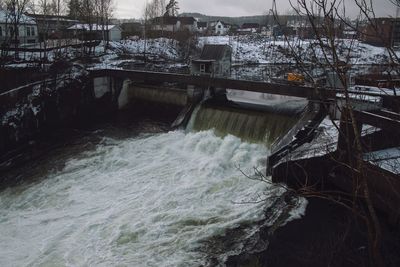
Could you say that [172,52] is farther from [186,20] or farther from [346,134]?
[346,134]

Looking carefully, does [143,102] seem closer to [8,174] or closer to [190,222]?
[8,174]

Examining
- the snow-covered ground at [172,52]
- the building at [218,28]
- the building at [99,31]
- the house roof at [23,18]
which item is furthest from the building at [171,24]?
the house roof at [23,18]

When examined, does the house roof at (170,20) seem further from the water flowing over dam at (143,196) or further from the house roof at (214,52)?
the water flowing over dam at (143,196)

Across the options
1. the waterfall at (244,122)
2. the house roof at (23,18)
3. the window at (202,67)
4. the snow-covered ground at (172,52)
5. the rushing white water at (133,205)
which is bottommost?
the rushing white water at (133,205)

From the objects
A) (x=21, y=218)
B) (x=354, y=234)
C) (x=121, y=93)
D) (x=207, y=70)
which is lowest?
(x=21, y=218)

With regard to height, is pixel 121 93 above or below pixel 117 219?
above

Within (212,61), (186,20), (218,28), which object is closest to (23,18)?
(212,61)

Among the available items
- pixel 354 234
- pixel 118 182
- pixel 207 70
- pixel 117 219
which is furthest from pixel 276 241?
pixel 207 70
